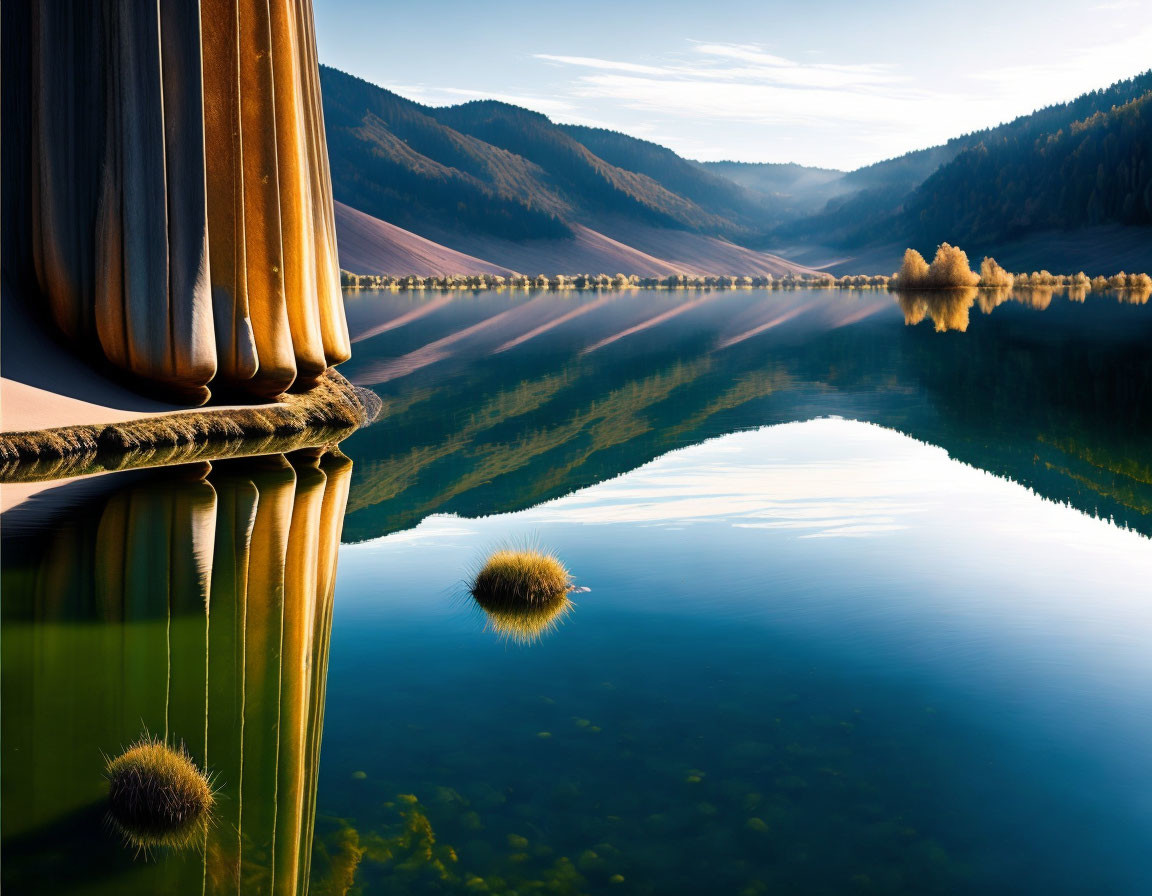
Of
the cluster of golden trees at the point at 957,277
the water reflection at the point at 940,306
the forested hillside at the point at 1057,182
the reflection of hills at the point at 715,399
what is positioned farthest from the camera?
the forested hillside at the point at 1057,182

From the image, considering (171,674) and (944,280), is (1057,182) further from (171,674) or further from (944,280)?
(171,674)

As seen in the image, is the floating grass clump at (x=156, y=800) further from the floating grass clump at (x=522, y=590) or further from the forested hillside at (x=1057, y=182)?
the forested hillside at (x=1057, y=182)

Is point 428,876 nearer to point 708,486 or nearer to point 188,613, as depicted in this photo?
point 188,613

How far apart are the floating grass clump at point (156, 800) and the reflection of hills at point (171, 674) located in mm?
106

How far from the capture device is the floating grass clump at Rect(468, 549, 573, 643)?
10.2 meters

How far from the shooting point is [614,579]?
11422 mm

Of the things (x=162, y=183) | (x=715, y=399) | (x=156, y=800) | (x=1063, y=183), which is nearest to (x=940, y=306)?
(x=715, y=399)

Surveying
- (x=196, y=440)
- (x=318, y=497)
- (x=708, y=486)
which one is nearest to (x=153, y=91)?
(x=196, y=440)

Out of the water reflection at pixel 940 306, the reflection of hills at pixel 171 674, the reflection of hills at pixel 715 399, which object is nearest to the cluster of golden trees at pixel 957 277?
the water reflection at pixel 940 306

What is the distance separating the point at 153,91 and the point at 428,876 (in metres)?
14.4

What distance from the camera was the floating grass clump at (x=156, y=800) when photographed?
19.7 feet

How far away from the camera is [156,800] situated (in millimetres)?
6082

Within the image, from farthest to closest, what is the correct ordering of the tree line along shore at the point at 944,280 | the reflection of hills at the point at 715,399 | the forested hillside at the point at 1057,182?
the forested hillside at the point at 1057,182 → the tree line along shore at the point at 944,280 → the reflection of hills at the point at 715,399

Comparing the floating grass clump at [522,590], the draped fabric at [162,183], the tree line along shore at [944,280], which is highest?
the draped fabric at [162,183]
